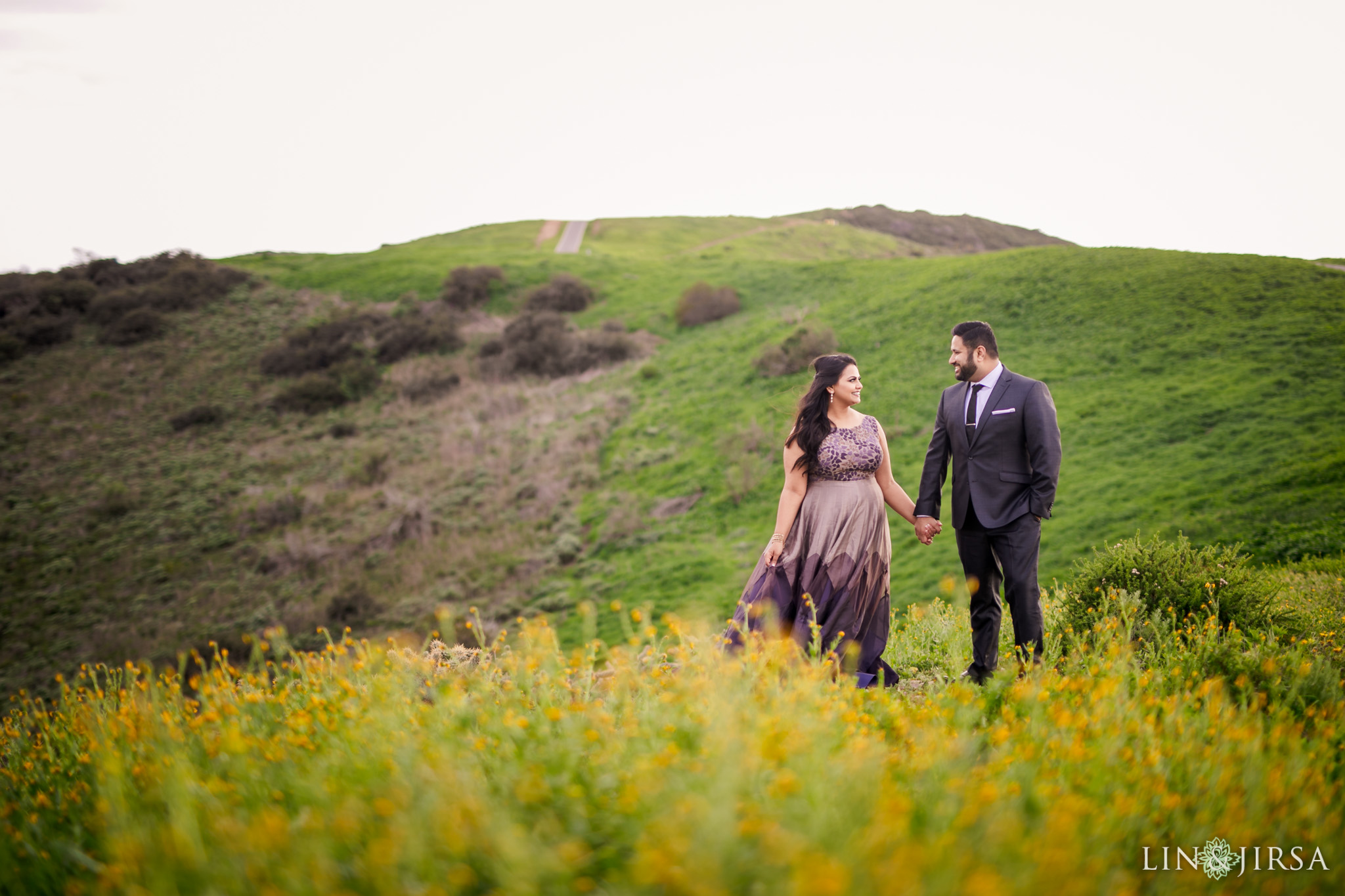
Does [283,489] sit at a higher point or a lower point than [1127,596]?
lower

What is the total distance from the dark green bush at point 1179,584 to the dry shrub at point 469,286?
39320 mm

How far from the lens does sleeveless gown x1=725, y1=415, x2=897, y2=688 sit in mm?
5270

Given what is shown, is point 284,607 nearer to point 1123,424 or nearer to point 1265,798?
point 1265,798

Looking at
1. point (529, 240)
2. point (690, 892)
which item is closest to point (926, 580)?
point (690, 892)

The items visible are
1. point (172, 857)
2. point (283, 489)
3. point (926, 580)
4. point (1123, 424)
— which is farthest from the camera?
point (283, 489)

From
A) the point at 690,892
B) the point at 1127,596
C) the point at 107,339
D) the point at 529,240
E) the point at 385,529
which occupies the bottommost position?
the point at 385,529

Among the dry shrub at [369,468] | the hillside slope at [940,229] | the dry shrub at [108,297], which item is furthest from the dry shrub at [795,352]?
the hillside slope at [940,229]

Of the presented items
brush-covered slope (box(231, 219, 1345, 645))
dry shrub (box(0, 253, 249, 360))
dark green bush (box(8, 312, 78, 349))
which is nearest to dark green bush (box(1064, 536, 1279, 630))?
brush-covered slope (box(231, 219, 1345, 645))

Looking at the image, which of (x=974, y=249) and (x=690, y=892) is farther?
(x=974, y=249)

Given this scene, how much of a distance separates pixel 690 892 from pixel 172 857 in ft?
5.07

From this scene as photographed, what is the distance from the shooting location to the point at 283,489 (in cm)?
2314

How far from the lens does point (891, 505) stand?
5293mm

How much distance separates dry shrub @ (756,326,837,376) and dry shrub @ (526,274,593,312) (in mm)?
17810

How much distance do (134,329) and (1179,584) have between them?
46122 mm
